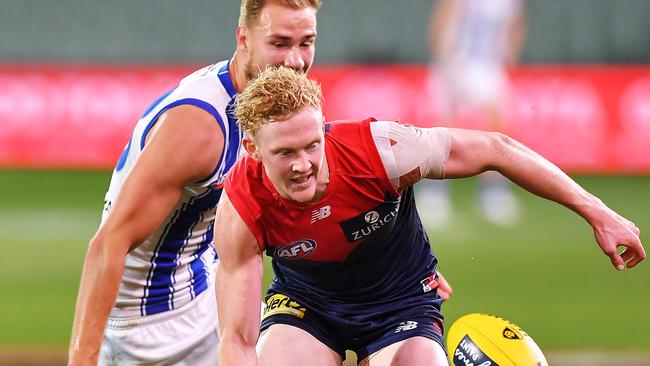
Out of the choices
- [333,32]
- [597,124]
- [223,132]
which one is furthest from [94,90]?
[223,132]

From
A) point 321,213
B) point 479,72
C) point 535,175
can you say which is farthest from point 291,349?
point 479,72

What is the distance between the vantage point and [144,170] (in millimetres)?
4324

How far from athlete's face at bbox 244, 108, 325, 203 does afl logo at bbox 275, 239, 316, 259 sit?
259 mm

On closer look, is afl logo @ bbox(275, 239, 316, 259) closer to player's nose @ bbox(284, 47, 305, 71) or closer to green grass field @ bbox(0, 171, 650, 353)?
player's nose @ bbox(284, 47, 305, 71)

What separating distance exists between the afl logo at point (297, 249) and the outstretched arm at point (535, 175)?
0.58 meters

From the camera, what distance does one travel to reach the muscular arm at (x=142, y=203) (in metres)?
4.21

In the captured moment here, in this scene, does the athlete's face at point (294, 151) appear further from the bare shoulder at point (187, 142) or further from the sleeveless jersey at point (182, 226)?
the sleeveless jersey at point (182, 226)

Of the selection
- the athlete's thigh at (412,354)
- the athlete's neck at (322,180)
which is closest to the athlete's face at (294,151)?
the athlete's neck at (322,180)

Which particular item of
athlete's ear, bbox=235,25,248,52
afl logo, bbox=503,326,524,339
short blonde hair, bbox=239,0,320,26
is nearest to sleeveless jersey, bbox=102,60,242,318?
athlete's ear, bbox=235,25,248,52

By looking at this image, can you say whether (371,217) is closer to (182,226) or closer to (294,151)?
(294,151)

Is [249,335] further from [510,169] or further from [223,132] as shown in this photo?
[510,169]

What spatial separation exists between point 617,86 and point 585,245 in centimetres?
294

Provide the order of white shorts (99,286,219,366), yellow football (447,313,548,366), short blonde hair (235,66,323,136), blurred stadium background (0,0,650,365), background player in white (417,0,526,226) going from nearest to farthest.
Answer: short blonde hair (235,66,323,136), yellow football (447,313,548,366), white shorts (99,286,219,366), blurred stadium background (0,0,650,365), background player in white (417,0,526,226)

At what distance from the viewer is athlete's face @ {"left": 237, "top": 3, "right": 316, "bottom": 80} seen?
4574 millimetres
